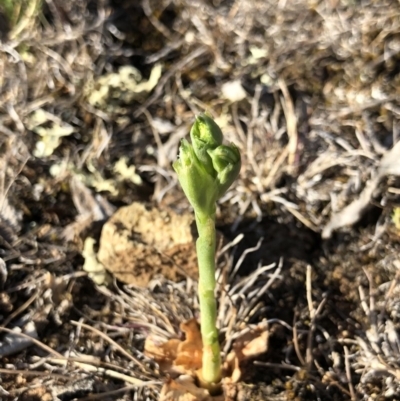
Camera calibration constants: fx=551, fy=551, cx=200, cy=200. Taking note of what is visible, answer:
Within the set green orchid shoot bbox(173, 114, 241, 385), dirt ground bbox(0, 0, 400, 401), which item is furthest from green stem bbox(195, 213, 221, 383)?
dirt ground bbox(0, 0, 400, 401)

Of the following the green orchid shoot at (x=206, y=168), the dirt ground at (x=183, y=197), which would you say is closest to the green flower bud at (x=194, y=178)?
the green orchid shoot at (x=206, y=168)

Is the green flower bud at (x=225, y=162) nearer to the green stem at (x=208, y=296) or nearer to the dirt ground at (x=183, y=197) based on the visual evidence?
A: the green stem at (x=208, y=296)

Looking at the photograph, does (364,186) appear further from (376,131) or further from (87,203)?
(87,203)

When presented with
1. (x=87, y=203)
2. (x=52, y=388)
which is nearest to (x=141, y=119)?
(x=87, y=203)

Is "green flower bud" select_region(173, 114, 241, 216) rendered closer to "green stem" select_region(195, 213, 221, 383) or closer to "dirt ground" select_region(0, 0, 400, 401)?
"green stem" select_region(195, 213, 221, 383)

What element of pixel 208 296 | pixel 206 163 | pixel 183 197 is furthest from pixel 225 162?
pixel 183 197

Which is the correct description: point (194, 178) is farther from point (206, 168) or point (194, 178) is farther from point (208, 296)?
point (208, 296)
